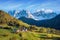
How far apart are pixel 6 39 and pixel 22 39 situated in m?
11.0

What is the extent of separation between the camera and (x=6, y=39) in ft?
452

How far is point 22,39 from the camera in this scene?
5423 inches

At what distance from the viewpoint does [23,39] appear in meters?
142

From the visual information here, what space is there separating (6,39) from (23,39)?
1220 cm

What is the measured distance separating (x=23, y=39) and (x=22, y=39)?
3810 millimetres
